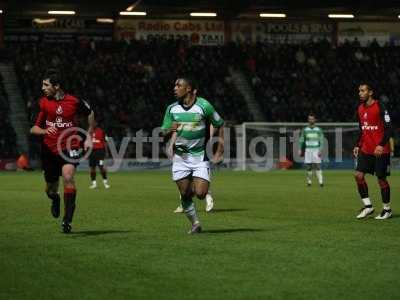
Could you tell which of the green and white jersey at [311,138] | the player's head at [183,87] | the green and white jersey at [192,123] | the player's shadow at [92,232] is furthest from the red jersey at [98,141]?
the player's head at [183,87]

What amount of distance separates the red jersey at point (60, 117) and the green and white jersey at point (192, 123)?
1.22 meters

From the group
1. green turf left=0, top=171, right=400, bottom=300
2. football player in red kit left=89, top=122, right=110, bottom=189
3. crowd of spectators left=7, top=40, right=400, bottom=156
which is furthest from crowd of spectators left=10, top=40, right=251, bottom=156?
green turf left=0, top=171, right=400, bottom=300

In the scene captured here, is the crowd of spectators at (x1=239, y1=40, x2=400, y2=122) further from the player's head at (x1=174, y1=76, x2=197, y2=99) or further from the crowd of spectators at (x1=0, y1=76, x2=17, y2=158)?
the player's head at (x1=174, y1=76, x2=197, y2=99)

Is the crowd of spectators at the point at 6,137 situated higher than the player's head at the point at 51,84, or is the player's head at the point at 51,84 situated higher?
the player's head at the point at 51,84

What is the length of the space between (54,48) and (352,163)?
1476 centimetres

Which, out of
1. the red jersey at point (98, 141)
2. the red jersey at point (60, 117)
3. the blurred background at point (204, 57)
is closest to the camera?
the red jersey at point (60, 117)

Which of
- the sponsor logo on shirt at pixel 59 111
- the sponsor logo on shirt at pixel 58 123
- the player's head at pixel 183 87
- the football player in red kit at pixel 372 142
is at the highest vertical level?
the player's head at pixel 183 87

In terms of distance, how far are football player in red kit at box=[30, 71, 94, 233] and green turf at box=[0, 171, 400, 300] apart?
0.65 m

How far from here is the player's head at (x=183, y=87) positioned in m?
13.0

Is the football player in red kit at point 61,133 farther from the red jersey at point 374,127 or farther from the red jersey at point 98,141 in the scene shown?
the red jersey at point 98,141

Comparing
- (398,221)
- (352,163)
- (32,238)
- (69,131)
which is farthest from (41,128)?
(352,163)

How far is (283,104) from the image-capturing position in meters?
47.9

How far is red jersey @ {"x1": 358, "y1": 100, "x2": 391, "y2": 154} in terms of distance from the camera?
52.6 ft

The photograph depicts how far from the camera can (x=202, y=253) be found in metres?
11.0
